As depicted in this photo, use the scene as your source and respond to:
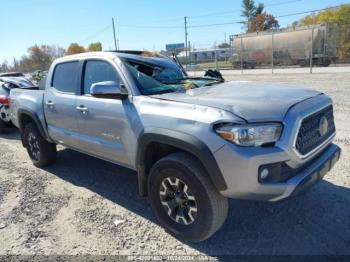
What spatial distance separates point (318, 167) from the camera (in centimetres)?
311

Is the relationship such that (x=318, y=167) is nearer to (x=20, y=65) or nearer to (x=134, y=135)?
(x=134, y=135)

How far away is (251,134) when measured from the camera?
108 inches

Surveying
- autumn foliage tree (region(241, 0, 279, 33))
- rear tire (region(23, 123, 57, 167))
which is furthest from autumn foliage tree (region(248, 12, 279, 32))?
rear tire (region(23, 123, 57, 167))

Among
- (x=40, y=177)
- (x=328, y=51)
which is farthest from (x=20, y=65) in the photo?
(x=40, y=177)

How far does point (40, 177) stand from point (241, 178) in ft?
12.8

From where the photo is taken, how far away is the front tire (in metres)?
2.98

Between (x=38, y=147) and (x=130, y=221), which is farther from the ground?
(x=38, y=147)

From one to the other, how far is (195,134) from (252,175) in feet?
1.93

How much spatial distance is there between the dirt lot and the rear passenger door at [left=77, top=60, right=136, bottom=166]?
0.67 metres

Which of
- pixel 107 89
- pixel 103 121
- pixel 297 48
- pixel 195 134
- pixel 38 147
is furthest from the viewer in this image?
pixel 297 48

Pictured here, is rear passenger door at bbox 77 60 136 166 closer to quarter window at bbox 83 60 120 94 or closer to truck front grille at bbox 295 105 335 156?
quarter window at bbox 83 60 120 94

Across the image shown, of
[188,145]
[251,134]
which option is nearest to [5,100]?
[188,145]

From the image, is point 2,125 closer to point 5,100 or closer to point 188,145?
point 5,100

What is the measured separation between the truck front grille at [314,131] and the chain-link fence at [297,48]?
86.0 ft
